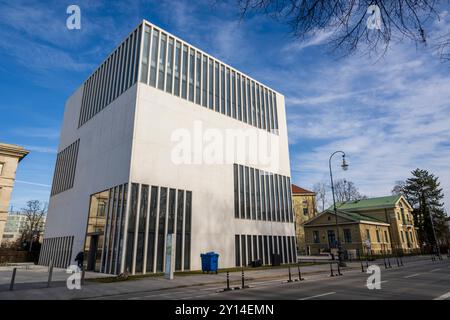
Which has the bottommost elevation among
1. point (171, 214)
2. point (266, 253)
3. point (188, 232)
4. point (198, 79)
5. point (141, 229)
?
point (266, 253)

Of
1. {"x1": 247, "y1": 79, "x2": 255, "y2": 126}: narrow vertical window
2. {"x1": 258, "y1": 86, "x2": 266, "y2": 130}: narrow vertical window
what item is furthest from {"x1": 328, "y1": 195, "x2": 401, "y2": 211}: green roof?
{"x1": 247, "y1": 79, "x2": 255, "y2": 126}: narrow vertical window

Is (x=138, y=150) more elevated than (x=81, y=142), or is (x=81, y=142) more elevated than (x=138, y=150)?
(x=81, y=142)

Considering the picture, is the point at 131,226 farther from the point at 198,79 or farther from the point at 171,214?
the point at 198,79

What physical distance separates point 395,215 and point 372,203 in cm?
574

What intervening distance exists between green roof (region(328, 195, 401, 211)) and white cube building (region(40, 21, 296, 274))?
106ft

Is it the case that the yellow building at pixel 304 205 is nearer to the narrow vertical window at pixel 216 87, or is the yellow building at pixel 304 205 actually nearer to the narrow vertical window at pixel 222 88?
the narrow vertical window at pixel 222 88

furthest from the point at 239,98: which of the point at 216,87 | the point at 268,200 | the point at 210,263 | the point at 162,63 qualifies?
the point at 210,263

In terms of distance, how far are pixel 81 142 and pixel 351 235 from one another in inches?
1786

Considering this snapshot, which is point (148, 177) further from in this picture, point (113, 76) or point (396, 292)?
point (396, 292)

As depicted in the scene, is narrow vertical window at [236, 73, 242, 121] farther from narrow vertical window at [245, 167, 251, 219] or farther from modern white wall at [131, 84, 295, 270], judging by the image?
narrow vertical window at [245, 167, 251, 219]

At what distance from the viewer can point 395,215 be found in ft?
185

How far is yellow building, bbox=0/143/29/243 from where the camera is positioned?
30.1 meters

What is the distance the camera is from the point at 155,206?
23.9 m
